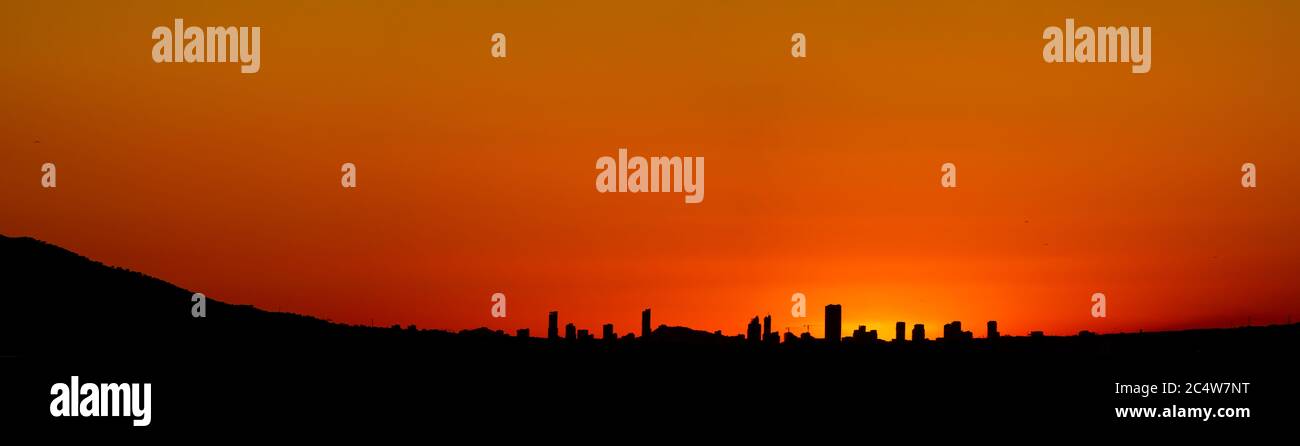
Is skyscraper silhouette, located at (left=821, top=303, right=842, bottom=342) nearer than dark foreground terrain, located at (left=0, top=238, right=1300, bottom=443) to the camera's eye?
No

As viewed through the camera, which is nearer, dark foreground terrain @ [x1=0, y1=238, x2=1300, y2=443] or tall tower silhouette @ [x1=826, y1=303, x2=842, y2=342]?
dark foreground terrain @ [x1=0, y1=238, x2=1300, y2=443]
